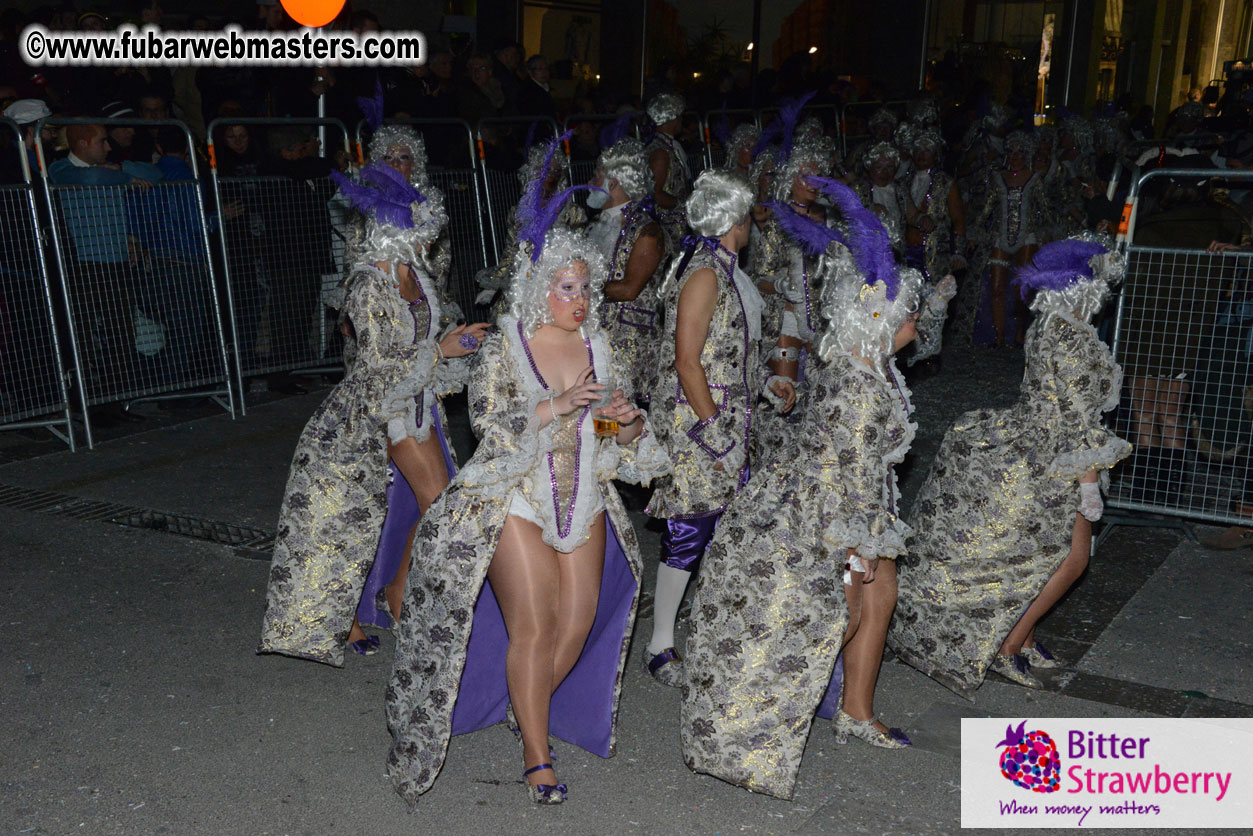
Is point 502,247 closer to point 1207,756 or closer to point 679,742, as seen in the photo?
point 679,742

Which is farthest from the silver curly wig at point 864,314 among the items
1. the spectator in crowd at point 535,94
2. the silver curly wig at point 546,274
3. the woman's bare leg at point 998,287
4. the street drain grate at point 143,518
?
the spectator in crowd at point 535,94

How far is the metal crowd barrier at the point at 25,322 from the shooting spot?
7137 mm

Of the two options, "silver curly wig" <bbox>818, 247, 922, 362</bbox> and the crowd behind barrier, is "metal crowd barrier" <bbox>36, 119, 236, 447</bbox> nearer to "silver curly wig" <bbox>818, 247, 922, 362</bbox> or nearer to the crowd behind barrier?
the crowd behind barrier

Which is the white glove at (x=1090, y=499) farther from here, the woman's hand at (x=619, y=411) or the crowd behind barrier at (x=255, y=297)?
the woman's hand at (x=619, y=411)

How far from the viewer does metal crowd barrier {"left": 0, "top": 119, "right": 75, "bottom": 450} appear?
7.14m

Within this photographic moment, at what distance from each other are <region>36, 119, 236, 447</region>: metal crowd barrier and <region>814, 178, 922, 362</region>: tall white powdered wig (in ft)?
17.7

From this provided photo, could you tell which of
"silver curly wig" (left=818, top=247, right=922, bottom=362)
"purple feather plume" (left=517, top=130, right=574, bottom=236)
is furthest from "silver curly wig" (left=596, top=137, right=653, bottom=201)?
"silver curly wig" (left=818, top=247, right=922, bottom=362)

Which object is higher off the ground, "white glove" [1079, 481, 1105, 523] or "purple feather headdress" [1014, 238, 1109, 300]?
"purple feather headdress" [1014, 238, 1109, 300]

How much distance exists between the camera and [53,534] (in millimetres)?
6023

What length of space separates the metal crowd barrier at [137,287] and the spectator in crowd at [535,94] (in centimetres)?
411

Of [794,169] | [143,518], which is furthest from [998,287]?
[143,518]

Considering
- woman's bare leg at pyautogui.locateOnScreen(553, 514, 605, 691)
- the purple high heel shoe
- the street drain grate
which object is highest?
woman's bare leg at pyautogui.locateOnScreen(553, 514, 605, 691)

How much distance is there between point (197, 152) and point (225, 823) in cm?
641

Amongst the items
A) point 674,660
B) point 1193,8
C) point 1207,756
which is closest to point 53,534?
Result: point 674,660
